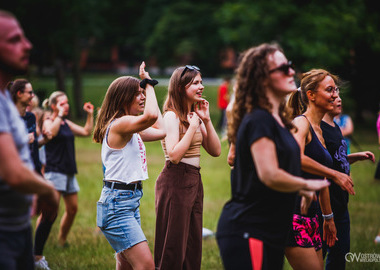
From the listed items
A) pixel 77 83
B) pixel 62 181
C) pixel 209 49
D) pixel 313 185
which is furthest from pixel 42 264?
pixel 209 49

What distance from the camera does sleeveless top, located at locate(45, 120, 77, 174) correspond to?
702 centimetres

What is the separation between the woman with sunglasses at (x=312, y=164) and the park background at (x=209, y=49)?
0.72 meters

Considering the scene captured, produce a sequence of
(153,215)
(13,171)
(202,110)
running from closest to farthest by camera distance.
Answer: (13,171)
(202,110)
(153,215)

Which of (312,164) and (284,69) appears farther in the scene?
(312,164)

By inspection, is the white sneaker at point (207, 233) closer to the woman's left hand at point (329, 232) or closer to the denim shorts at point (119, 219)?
the woman's left hand at point (329, 232)

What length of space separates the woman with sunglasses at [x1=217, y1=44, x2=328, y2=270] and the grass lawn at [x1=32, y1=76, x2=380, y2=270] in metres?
3.07

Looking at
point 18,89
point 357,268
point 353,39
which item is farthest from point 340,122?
point 353,39

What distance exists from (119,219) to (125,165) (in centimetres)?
47

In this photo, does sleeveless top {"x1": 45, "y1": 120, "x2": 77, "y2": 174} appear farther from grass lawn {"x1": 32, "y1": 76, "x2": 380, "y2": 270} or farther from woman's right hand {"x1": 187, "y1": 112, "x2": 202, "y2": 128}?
woman's right hand {"x1": 187, "y1": 112, "x2": 202, "y2": 128}

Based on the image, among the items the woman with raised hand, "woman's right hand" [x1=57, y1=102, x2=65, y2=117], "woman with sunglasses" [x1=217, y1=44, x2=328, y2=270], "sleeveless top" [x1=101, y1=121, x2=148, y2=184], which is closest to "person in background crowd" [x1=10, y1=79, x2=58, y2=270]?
"woman's right hand" [x1=57, y1=102, x2=65, y2=117]

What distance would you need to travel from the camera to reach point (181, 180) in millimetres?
4715

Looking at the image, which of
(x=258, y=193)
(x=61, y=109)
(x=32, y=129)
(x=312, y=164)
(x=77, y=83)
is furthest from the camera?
(x=77, y=83)

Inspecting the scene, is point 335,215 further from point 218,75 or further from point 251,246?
point 218,75

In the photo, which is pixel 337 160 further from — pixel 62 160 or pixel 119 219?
pixel 62 160
